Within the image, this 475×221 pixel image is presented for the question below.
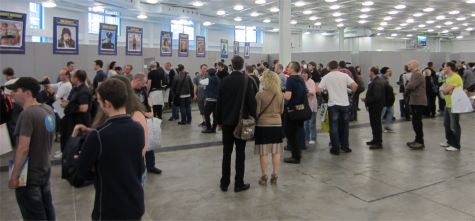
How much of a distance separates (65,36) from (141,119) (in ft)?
26.1

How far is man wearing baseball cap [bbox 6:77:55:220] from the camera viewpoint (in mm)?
2686

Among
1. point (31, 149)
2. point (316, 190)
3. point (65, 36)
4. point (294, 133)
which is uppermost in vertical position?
point (65, 36)

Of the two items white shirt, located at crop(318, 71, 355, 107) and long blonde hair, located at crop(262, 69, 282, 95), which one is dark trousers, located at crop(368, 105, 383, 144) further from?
long blonde hair, located at crop(262, 69, 282, 95)

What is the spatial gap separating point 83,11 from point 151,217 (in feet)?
56.9

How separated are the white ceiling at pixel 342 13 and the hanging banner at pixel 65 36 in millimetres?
6741

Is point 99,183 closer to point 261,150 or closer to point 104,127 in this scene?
point 104,127

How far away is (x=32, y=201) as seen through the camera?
9.16 ft

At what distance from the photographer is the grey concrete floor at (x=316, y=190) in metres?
3.96

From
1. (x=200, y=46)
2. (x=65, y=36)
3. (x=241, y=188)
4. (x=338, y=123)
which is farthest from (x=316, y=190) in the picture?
(x=200, y=46)

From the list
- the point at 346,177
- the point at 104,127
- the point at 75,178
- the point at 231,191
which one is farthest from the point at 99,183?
the point at 346,177

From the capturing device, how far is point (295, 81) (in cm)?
564

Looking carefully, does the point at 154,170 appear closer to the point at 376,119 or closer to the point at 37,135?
the point at 37,135

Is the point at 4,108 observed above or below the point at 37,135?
above

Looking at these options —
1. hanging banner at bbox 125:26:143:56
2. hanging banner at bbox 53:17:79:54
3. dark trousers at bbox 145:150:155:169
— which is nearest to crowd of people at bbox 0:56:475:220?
dark trousers at bbox 145:150:155:169
